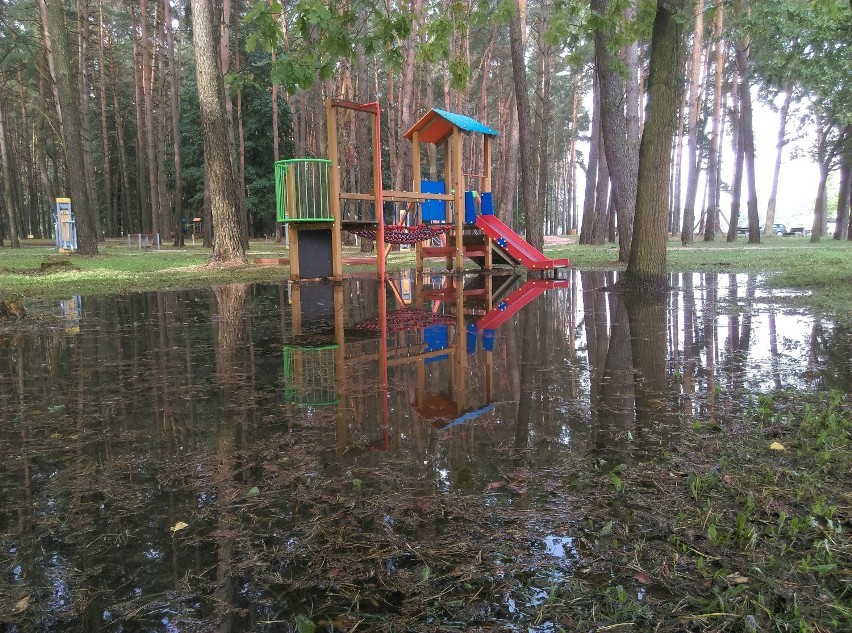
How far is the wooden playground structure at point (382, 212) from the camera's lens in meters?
13.9

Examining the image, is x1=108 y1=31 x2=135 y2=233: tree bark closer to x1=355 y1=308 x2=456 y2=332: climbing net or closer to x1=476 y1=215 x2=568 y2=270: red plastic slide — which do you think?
x1=476 y1=215 x2=568 y2=270: red plastic slide

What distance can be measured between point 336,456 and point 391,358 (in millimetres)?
2553

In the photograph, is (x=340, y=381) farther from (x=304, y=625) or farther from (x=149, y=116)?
(x=149, y=116)

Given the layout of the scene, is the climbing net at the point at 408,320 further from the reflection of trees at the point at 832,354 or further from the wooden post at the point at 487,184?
the wooden post at the point at 487,184

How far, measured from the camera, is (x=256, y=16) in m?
5.95

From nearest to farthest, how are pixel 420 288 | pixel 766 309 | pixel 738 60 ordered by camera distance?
1. pixel 766 309
2. pixel 420 288
3. pixel 738 60

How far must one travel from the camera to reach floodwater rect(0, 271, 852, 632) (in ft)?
6.52

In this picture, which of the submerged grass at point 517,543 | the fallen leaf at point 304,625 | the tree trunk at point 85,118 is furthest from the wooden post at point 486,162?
the tree trunk at point 85,118

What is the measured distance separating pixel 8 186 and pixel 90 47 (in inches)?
325

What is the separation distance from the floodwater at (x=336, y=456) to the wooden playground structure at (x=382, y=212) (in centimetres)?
712

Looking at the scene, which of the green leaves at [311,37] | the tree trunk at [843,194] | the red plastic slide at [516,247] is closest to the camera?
the green leaves at [311,37]

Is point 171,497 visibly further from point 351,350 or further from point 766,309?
point 766,309

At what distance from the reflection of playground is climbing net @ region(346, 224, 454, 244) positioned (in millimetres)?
3636

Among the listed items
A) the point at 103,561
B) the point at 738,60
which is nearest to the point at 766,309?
the point at 103,561
